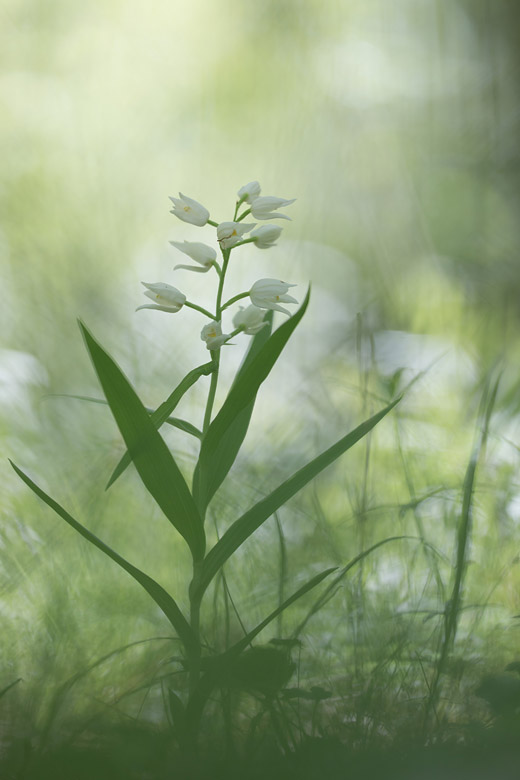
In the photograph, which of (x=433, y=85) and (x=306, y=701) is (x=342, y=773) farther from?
(x=433, y=85)

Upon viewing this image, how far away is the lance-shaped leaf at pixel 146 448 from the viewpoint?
0.69 metres

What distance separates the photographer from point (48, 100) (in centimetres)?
96

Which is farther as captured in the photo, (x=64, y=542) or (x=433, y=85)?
(x=433, y=85)

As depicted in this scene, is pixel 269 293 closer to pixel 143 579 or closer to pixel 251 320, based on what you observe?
pixel 251 320

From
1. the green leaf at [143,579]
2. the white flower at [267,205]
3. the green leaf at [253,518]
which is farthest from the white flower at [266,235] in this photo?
the green leaf at [143,579]

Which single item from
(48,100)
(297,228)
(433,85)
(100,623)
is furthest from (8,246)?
(433,85)

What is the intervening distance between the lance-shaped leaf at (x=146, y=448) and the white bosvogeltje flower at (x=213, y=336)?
0.30ft

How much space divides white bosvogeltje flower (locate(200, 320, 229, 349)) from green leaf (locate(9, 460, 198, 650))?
216 millimetres

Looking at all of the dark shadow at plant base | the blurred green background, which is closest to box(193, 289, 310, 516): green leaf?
the blurred green background

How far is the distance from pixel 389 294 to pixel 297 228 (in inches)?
6.1

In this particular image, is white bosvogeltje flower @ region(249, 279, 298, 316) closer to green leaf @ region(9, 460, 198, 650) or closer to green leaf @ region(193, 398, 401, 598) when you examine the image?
green leaf @ region(193, 398, 401, 598)

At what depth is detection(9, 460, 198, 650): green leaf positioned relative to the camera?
718 millimetres

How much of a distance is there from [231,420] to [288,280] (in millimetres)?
323

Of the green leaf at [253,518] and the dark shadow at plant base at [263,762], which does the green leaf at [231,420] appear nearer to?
the green leaf at [253,518]
